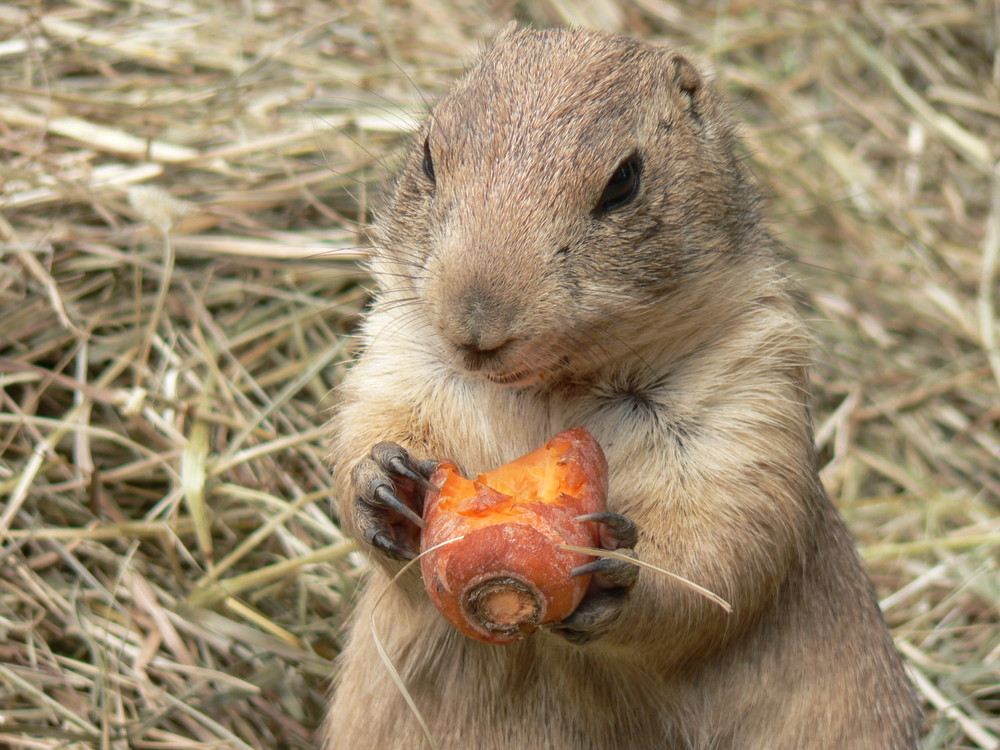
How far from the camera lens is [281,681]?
4.48 metres

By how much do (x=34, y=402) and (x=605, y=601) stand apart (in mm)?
2801

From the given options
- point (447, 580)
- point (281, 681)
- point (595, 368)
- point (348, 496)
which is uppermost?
point (595, 368)

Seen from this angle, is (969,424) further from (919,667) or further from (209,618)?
(209,618)

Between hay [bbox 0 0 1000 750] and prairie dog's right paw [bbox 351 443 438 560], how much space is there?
4.24 ft

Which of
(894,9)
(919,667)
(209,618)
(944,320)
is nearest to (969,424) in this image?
(944,320)

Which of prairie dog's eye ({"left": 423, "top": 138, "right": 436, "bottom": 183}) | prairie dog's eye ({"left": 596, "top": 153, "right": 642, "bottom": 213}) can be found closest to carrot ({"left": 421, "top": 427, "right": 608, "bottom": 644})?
prairie dog's eye ({"left": 596, "top": 153, "right": 642, "bottom": 213})

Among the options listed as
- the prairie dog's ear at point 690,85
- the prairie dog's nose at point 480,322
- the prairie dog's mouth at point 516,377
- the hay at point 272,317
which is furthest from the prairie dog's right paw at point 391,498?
the prairie dog's ear at point 690,85

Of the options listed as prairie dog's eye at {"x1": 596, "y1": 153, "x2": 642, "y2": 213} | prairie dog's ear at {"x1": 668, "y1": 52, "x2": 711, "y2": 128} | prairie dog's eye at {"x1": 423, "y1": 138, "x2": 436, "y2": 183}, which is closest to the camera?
prairie dog's eye at {"x1": 596, "y1": 153, "x2": 642, "y2": 213}

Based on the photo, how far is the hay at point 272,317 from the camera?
4.48m

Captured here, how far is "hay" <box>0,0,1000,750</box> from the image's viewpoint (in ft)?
14.7

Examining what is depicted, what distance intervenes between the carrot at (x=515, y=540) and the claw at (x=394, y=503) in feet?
0.11

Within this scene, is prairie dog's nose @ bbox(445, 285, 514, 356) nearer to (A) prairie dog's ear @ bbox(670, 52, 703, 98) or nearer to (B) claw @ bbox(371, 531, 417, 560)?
(B) claw @ bbox(371, 531, 417, 560)

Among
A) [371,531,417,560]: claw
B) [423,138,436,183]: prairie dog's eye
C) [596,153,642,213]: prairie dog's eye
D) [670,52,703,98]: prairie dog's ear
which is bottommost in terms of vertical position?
[371,531,417,560]: claw

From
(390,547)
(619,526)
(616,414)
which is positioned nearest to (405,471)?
(390,547)
